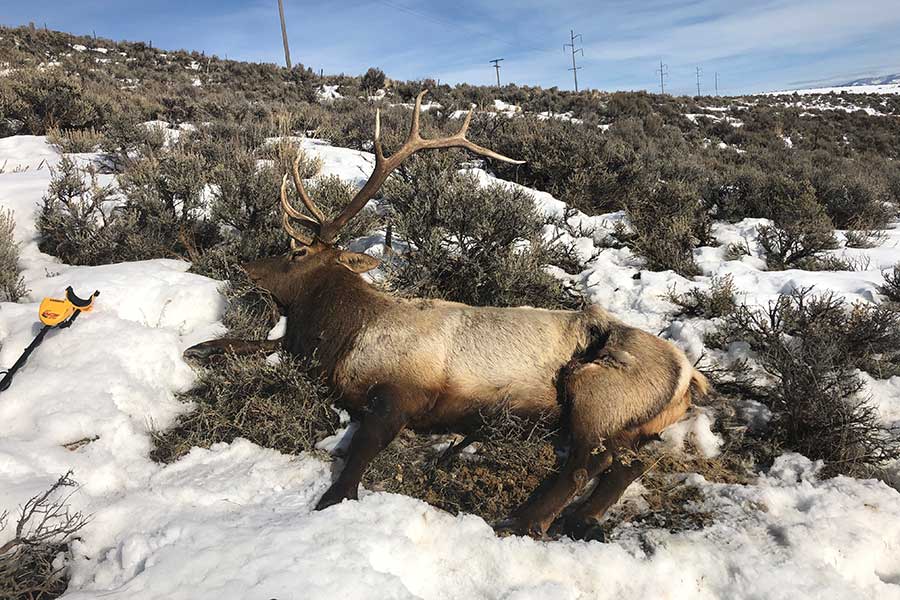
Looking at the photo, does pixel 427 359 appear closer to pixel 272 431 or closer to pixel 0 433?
pixel 272 431

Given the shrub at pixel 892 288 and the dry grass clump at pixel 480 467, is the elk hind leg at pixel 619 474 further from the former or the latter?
the shrub at pixel 892 288

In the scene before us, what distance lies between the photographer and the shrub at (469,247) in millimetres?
4738

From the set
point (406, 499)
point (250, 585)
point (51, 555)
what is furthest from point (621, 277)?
point (51, 555)

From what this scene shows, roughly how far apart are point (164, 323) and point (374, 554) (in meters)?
2.87

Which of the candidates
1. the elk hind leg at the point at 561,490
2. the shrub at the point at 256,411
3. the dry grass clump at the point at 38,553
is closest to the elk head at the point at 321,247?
the shrub at the point at 256,411

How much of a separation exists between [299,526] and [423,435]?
1.17 m

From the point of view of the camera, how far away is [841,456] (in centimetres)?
293

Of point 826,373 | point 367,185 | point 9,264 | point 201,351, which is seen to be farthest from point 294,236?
point 826,373

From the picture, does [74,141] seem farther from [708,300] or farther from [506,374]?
[708,300]

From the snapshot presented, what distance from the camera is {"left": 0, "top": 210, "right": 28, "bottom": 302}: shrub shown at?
396cm

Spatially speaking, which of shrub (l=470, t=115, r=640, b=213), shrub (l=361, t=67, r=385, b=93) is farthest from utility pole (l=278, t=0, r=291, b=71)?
shrub (l=470, t=115, r=640, b=213)

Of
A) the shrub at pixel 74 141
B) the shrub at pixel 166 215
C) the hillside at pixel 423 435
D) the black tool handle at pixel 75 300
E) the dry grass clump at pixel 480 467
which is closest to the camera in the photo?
the hillside at pixel 423 435

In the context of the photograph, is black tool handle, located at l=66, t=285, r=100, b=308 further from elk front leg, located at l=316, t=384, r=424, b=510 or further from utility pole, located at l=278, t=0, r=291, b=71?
utility pole, located at l=278, t=0, r=291, b=71

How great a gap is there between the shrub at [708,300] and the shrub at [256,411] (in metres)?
3.53
